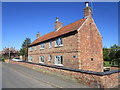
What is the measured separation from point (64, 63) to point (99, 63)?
5.73 metres

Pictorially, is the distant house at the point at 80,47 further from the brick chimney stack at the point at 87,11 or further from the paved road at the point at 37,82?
the paved road at the point at 37,82

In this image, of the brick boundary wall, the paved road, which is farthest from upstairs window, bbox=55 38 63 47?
the brick boundary wall

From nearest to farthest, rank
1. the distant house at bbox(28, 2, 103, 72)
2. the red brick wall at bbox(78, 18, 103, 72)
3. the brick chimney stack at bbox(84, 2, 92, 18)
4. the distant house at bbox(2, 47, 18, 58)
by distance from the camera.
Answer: the distant house at bbox(28, 2, 103, 72) < the red brick wall at bbox(78, 18, 103, 72) < the brick chimney stack at bbox(84, 2, 92, 18) < the distant house at bbox(2, 47, 18, 58)

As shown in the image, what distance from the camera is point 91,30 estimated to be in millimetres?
16547

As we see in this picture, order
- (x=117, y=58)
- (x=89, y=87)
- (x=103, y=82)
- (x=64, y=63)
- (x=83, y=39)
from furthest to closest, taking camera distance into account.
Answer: (x=117, y=58) < (x=64, y=63) < (x=83, y=39) < (x=89, y=87) < (x=103, y=82)

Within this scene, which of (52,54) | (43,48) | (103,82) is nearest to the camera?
(103,82)

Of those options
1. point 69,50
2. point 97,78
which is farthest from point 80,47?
point 97,78

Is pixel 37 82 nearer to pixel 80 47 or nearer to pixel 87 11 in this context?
pixel 80 47

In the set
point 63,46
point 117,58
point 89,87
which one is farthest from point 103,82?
point 117,58

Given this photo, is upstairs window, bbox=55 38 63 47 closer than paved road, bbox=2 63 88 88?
No

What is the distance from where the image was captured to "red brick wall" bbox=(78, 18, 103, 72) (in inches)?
583

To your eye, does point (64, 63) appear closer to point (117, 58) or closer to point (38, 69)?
point (38, 69)

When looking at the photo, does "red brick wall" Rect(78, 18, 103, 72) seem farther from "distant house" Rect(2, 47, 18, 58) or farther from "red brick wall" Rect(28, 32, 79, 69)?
"distant house" Rect(2, 47, 18, 58)

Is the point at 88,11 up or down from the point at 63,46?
up
